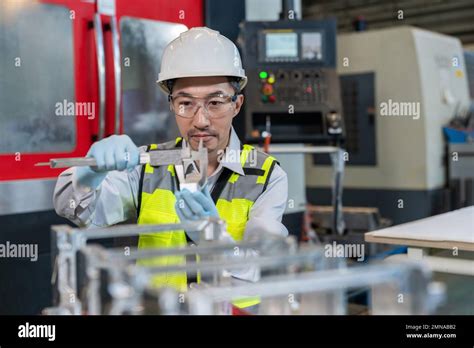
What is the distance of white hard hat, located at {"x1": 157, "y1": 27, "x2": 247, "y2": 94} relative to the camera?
1246mm

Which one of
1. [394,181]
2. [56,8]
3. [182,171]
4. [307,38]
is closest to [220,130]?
[182,171]

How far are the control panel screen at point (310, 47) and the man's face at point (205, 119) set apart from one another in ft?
4.14

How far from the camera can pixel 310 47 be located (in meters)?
2.54

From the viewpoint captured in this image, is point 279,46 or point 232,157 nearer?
point 232,157

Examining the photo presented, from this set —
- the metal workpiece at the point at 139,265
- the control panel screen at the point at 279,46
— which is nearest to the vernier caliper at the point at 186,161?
the metal workpiece at the point at 139,265

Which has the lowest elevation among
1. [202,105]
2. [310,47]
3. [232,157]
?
[232,157]

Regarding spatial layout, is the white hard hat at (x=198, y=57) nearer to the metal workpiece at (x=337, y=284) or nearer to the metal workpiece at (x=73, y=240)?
the metal workpiece at (x=73, y=240)

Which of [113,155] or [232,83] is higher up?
[232,83]

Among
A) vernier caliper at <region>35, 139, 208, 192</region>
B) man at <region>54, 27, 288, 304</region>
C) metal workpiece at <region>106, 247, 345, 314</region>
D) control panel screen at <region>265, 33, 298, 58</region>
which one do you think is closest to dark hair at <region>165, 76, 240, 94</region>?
man at <region>54, 27, 288, 304</region>

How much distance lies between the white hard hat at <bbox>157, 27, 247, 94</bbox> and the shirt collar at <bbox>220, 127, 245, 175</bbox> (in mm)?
200

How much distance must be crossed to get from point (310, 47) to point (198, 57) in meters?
1.40

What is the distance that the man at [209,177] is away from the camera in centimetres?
125

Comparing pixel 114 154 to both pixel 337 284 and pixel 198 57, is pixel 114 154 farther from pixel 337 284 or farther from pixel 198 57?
pixel 337 284

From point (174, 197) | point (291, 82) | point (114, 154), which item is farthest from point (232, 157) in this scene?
point (291, 82)
